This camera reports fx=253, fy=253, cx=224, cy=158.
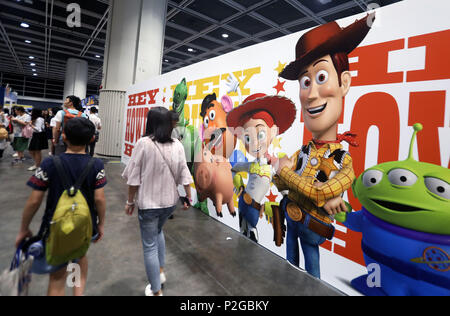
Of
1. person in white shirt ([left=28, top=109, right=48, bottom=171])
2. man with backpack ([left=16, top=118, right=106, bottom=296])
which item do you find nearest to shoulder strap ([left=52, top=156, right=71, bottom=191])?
man with backpack ([left=16, top=118, right=106, bottom=296])

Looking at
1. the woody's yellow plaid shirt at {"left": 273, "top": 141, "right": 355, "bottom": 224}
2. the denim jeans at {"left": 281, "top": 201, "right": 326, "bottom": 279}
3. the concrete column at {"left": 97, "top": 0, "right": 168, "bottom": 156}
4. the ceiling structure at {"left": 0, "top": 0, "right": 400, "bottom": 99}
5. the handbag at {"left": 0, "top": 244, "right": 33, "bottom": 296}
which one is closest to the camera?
the handbag at {"left": 0, "top": 244, "right": 33, "bottom": 296}

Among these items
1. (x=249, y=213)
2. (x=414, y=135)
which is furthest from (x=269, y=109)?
(x=414, y=135)

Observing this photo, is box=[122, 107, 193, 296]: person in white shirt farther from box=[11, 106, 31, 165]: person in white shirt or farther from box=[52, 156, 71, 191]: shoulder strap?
box=[11, 106, 31, 165]: person in white shirt

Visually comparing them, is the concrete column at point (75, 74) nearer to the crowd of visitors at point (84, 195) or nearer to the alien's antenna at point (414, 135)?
the crowd of visitors at point (84, 195)

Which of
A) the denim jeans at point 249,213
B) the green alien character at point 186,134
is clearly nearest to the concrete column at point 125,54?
the green alien character at point 186,134

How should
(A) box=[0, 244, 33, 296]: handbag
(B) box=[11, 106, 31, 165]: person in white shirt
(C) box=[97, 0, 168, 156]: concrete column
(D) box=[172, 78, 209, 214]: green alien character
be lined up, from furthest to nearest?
(C) box=[97, 0, 168, 156]: concrete column, (B) box=[11, 106, 31, 165]: person in white shirt, (D) box=[172, 78, 209, 214]: green alien character, (A) box=[0, 244, 33, 296]: handbag

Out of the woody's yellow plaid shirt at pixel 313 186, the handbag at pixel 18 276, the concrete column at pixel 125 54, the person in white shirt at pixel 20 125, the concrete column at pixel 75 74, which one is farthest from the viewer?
the concrete column at pixel 75 74

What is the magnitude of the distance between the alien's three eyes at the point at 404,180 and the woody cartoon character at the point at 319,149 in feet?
0.62

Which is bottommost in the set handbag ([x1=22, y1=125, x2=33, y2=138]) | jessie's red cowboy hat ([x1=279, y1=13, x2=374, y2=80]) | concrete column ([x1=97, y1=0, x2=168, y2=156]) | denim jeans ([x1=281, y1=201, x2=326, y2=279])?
denim jeans ([x1=281, y1=201, x2=326, y2=279])

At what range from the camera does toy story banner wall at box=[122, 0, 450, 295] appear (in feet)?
5.66

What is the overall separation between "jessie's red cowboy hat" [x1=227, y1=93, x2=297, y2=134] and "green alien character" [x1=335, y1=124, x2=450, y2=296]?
1.02 metres

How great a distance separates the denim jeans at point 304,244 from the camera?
7.78 ft
